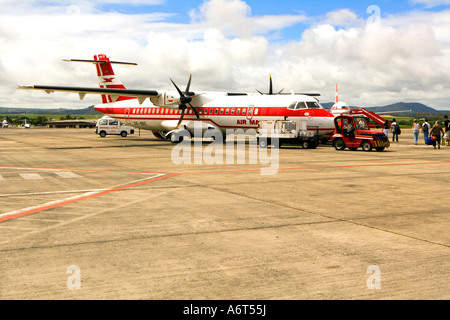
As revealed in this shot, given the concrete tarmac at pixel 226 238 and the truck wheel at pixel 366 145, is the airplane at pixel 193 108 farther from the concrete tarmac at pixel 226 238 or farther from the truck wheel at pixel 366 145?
the concrete tarmac at pixel 226 238

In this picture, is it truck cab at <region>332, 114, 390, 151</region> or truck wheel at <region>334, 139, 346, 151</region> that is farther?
truck wheel at <region>334, 139, 346, 151</region>

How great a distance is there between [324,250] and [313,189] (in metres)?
5.84

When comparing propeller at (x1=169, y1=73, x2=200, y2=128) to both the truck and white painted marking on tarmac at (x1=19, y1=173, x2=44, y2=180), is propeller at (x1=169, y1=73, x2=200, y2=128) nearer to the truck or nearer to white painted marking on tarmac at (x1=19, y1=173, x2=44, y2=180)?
the truck

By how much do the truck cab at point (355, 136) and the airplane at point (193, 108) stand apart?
4.78ft

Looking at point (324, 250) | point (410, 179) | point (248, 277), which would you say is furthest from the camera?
point (410, 179)

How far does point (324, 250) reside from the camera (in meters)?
6.45

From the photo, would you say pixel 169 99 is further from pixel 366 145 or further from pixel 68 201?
pixel 68 201

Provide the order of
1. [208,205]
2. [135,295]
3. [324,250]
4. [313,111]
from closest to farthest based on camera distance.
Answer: [135,295], [324,250], [208,205], [313,111]

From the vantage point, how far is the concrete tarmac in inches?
199

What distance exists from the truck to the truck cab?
1526 millimetres

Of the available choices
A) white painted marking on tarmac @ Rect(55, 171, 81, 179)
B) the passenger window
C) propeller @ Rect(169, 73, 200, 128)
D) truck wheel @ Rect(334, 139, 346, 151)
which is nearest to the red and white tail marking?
propeller @ Rect(169, 73, 200, 128)

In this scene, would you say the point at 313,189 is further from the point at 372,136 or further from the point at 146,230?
the point at 372,136

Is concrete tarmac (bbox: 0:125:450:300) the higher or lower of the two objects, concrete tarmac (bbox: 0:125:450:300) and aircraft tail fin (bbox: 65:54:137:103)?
the lower
